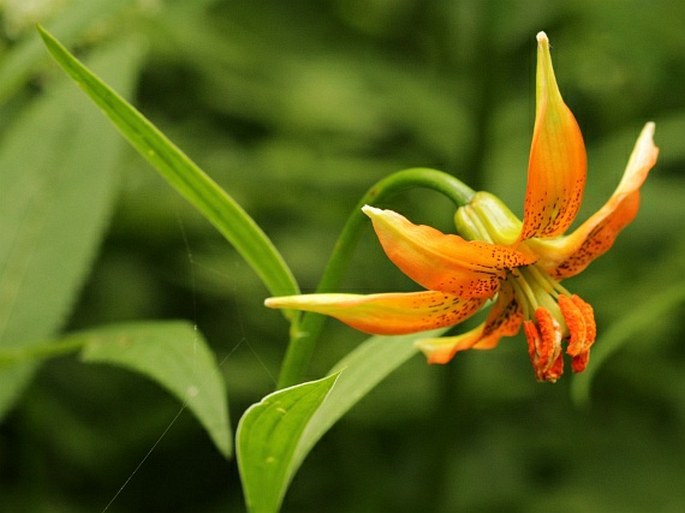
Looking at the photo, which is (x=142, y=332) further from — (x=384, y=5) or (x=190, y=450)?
(x=384, y=5)

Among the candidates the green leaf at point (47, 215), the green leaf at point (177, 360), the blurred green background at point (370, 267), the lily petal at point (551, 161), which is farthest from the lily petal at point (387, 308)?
the blurred green background at point (370, 267)

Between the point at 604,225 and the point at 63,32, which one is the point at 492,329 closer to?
the point at 604,225

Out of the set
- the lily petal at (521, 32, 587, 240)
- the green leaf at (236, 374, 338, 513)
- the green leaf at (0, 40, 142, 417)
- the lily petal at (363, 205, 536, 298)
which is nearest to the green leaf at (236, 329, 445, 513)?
the green leaf at (236, 374, 338, 513)

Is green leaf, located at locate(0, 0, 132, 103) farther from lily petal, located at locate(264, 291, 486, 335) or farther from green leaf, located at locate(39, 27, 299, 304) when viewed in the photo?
lily petal, located at locate(264, 291, 486, 335)

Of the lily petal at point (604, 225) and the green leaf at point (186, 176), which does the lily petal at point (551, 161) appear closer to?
the lily petal at point (604, 225)

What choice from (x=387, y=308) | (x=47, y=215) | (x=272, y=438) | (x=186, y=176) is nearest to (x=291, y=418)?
(x=272, y=438)
